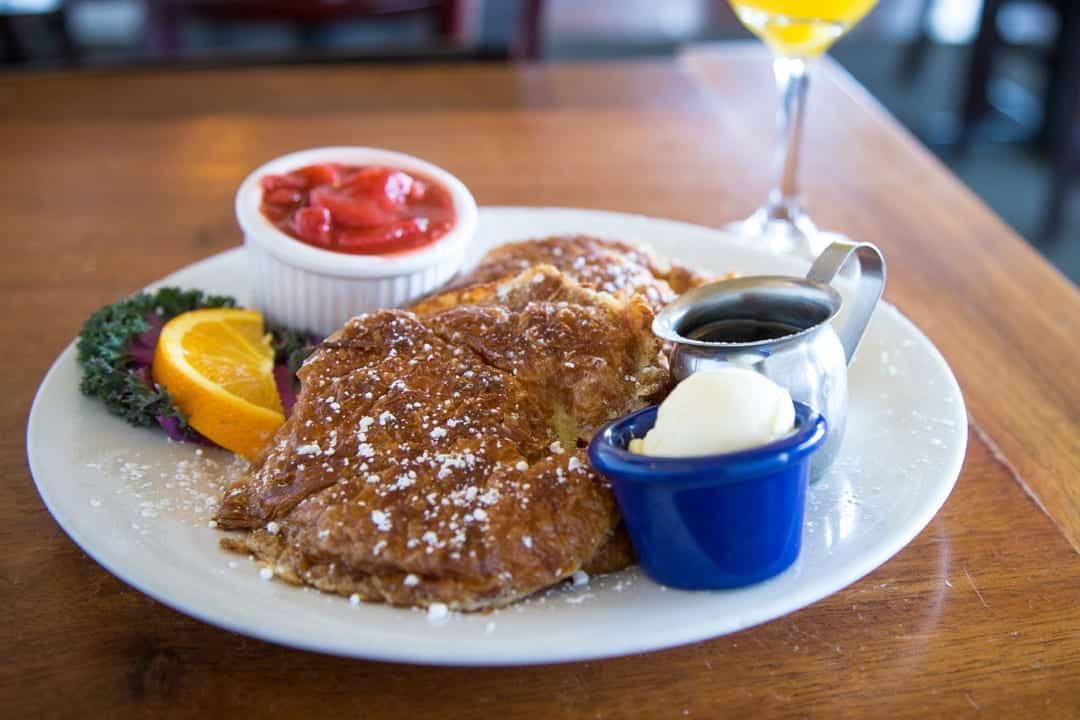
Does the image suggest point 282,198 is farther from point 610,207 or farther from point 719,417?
point 719,417

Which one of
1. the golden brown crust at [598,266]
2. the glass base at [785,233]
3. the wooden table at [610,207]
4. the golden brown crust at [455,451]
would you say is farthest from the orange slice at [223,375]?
the glass base at [785,233]

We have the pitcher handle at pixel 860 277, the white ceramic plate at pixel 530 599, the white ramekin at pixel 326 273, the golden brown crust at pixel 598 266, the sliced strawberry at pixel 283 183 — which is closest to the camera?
the white ceramic plate at pixel 530 599

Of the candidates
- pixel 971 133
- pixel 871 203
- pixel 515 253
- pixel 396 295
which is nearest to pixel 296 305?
pixel 396 295

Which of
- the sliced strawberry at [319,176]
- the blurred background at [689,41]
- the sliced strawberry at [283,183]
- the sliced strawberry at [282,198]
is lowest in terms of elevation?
the blurred background at [689,41]

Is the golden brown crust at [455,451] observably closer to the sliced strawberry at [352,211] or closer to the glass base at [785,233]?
the sliced strawberry at [352,211]

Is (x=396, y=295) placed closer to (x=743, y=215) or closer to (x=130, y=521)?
(x=130, y=521)

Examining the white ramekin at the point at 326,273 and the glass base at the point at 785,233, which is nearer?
the white ramekin at the point at 326,273

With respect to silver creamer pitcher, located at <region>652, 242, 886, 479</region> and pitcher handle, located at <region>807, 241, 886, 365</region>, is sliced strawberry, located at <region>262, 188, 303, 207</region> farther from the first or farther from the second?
pitcher handle, located at <region>807, 241, 886, 365</region>

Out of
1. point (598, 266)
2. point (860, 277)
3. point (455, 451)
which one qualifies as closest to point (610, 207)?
point (598, 266)
